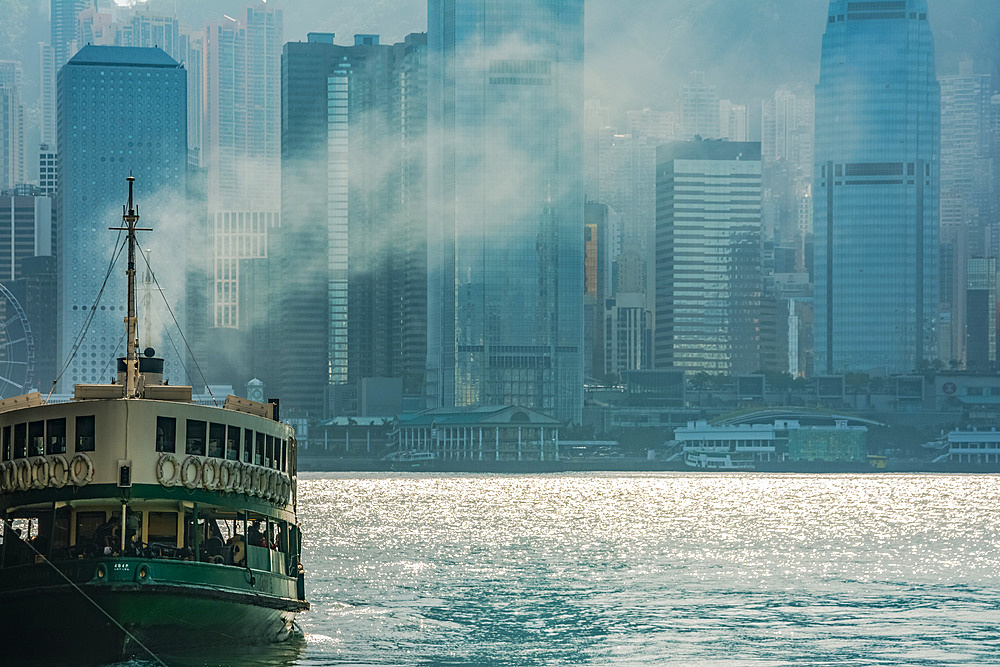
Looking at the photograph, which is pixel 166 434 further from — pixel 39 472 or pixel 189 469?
pixel 39 472

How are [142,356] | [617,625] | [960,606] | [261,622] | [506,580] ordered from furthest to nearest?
[506,580], [960,606], [617,625], [142,356], [261,622]

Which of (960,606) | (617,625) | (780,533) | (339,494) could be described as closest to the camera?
(617,625)

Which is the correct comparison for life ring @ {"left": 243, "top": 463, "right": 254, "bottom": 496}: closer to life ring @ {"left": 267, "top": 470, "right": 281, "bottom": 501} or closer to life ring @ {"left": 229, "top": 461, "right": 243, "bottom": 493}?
life ring @ {"left": 229, "top": 461, "right": 243, "bottom": 493}

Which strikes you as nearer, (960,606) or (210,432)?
(210,432)

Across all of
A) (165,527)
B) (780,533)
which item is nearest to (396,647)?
(165,527)

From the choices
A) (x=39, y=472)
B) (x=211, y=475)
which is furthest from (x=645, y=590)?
(x=39, y=472)

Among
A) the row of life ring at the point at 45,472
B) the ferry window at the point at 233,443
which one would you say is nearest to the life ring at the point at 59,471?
the row of life ring at the point at 45,472

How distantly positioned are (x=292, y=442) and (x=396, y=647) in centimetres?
747

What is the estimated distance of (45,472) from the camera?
45.9 m

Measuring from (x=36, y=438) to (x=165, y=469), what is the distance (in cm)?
412

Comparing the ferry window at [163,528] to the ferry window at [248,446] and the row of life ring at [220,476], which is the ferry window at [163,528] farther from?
the ferry window at [248,446]

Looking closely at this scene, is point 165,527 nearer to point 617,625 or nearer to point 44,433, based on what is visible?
point 44,433

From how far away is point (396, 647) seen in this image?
2149 inches

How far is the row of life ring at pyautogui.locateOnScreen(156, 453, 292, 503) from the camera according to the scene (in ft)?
150
